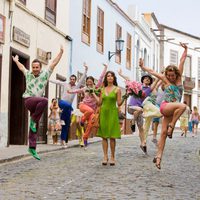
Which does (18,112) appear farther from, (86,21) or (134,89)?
(86,21)

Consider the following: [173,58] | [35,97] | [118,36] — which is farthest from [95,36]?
[173,58]

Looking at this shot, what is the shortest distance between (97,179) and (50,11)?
11.3 meters

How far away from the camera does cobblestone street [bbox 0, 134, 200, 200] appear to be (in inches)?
274

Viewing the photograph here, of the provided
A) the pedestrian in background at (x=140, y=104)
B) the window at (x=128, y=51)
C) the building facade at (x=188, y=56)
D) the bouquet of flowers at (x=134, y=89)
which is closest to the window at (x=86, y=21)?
the window at (x=128, y=51)

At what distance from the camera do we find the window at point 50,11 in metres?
18.3

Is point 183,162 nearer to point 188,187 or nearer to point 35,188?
point 188,187

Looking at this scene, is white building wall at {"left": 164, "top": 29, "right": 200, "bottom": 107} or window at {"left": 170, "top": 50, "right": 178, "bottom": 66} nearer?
white building wall at {"left": 164, "top": 29, "right": 200, "bottom": 107}

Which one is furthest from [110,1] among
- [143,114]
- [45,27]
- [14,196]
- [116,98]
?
[14,196]

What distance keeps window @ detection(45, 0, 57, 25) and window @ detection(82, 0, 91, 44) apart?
3746 mm

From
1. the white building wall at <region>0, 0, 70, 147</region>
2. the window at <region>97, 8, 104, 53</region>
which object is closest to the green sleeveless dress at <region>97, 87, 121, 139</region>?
the white building wall at <region>0, 0, 70, 147</region>

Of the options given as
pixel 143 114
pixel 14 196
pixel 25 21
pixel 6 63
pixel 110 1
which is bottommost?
pixel 14 196

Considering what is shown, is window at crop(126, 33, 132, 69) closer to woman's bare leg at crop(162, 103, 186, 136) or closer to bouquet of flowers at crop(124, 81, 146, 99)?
bouquet of flowers at crop(124, 81, 146, 99)

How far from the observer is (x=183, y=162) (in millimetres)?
11203

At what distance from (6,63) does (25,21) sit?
182 centimetres
